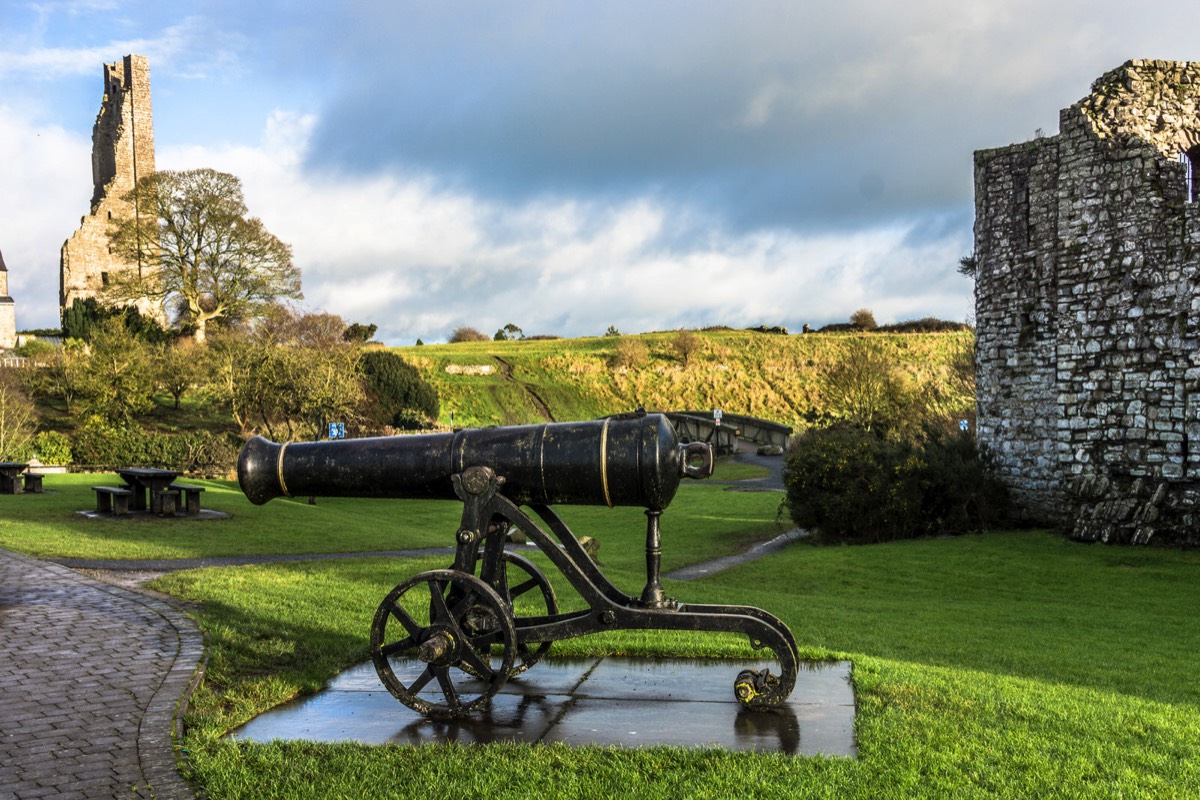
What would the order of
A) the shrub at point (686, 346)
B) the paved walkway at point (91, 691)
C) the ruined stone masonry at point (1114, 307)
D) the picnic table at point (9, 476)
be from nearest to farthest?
1. the paved walkway at point (91, 691)
2. the ruined stone masonry at point (1114, 307)
3. the picnic table at point (9, 476)
4. the shrub at point (686, 346)

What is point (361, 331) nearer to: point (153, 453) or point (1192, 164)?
point (153, 453)

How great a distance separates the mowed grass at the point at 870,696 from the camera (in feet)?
16.0

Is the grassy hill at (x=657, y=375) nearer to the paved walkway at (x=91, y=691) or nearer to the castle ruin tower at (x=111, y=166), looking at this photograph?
the castle ruin tower at (x=111, y=166)

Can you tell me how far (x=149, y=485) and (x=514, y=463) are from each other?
1653 cm

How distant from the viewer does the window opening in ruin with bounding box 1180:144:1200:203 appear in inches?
701

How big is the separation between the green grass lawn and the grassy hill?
3978cm

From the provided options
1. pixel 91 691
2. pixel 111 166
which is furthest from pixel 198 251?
pixel 91 691

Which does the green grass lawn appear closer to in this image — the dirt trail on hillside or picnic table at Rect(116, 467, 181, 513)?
picnic table at Rect(116, 467, 181, 513)

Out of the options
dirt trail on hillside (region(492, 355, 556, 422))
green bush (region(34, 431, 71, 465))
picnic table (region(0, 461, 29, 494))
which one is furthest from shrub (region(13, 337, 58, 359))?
picnic table (region(0, 461, 29, 494))

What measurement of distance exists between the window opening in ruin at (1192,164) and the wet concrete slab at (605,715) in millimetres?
14827

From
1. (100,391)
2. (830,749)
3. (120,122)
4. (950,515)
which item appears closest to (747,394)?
(100,391)

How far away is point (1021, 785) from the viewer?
4.83 meters

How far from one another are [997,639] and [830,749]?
527 centimetres

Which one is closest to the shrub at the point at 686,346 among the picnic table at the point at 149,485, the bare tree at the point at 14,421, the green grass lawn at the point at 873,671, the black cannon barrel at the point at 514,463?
the bare tree at the point at 14,421
